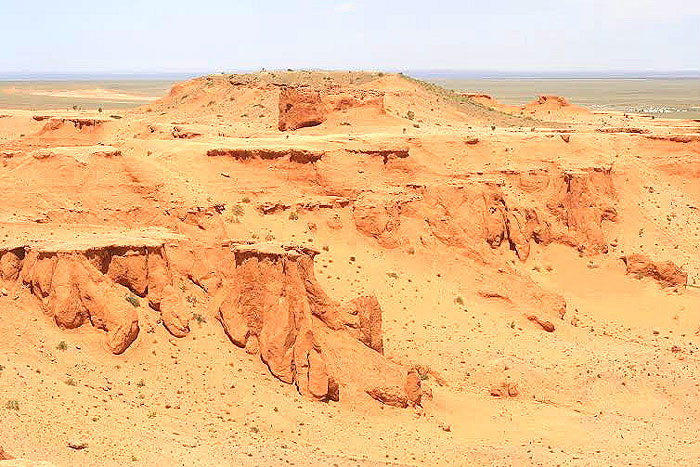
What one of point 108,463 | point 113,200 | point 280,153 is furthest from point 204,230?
point 108,463

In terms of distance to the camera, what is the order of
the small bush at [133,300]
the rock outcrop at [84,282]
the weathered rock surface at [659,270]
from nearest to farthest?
the rock outcrop at [84,282] → the small bush at [133,300] → the weathered rock surface at [659,270]

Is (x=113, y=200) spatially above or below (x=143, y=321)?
above

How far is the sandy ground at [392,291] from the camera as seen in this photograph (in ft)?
55.2

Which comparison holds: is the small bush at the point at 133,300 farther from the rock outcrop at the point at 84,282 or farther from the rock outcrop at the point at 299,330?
the rock outcrop at the point at 299,330

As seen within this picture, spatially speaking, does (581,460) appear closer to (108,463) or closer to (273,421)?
(273,421)

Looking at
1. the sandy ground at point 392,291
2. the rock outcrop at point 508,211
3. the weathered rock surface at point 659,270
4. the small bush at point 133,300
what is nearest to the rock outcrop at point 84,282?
the small bush at point 133,300

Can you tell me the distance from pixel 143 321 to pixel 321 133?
18.9m

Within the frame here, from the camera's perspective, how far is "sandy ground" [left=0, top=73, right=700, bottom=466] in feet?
55.2

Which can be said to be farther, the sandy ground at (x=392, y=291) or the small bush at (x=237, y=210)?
the small bush at (x=237, y=210)

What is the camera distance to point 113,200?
2266 cm

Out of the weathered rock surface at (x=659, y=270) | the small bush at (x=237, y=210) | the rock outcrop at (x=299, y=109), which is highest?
the rock outcrop at (x=299, y=109)

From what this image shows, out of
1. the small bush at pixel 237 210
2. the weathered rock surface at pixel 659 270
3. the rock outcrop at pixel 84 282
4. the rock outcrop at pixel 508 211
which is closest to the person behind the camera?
the rock outcrop at pixel 84 282

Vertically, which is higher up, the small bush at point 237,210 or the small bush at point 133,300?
the small bush at point 237,210

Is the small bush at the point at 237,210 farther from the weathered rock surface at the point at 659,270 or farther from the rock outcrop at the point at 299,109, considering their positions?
the weathered rock surface at the point at 659,270
